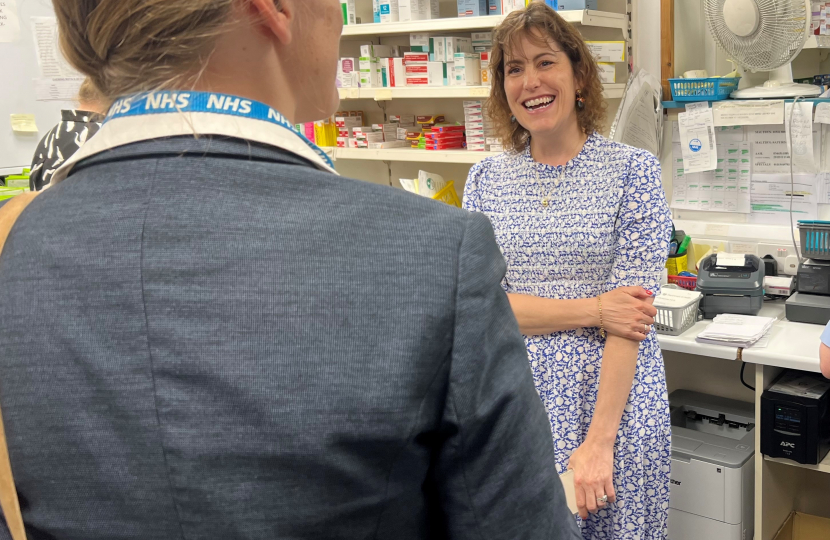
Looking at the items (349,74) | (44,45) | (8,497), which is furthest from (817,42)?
(44,45)

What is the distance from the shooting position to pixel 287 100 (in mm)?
591

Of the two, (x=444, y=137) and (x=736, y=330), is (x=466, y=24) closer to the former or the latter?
(x=444, y=137)

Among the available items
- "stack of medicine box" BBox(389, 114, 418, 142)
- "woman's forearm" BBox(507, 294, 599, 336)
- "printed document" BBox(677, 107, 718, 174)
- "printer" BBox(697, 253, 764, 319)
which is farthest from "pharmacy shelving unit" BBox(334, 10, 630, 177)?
"woman's forearm" BBox(507, 294, 599, 336)

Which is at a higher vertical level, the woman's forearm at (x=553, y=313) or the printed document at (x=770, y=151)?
the printed document at (x=770, y=151)

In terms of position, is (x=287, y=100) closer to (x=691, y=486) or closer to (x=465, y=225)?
(x=465, y=225)

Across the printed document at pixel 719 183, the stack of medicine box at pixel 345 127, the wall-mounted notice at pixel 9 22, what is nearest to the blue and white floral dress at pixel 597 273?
the printed document at pixel 719 183

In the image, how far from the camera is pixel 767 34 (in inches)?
90.2

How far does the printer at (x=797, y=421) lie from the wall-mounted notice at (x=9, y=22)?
3.36 m

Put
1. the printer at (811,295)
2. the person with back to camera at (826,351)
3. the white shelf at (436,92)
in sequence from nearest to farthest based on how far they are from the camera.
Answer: the person with back to camera at (826,351), the printer at (811,295), the white shelf at (436,92)

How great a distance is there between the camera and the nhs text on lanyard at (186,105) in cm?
52

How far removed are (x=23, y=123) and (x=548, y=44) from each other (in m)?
2.65

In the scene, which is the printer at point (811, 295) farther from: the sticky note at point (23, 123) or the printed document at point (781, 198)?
the sticky note at point (23, 123)

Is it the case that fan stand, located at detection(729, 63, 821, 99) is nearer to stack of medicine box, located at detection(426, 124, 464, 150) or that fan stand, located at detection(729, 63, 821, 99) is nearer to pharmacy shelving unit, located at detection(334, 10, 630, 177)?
pharmacy shelving unit, located at detection(334, 10, 630, 177)

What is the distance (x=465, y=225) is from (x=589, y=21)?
205 centimetres
